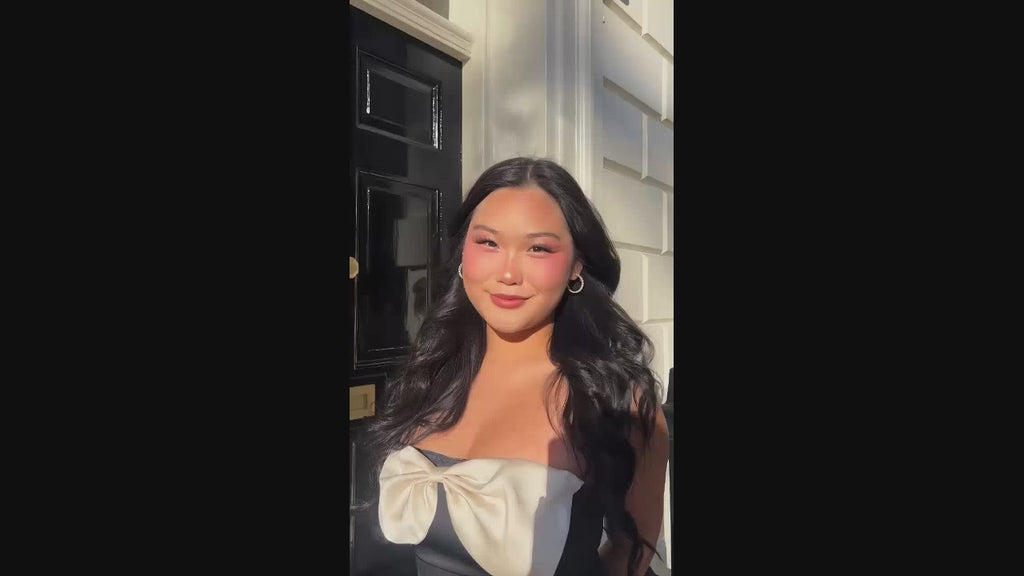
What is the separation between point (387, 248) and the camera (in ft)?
4.17

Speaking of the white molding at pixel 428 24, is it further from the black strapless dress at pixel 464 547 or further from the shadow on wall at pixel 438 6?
the black strapless dress at pixel 464 547

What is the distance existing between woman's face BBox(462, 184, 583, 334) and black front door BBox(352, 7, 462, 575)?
0.09 m

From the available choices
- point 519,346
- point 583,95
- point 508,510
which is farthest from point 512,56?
point 508,510

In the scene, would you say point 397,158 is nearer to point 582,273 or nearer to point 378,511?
point 582,273

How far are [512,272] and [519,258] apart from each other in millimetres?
26

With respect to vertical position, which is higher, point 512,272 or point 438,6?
point 438,6

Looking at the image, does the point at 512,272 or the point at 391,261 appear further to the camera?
the point at 391,261

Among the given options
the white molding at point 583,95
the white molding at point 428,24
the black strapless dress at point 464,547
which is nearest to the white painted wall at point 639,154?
the white molding at point 583,95

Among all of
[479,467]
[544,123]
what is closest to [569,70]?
[544,123]

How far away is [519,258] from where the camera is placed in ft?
3.80

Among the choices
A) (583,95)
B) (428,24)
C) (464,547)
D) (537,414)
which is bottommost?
(464,547)

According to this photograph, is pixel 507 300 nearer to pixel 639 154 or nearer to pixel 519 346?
pixel 519 346

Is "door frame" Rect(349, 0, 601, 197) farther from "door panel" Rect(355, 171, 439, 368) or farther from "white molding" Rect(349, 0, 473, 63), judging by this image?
"door panel" Rect(355, 171, 439, 368)

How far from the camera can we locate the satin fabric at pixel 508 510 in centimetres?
112
